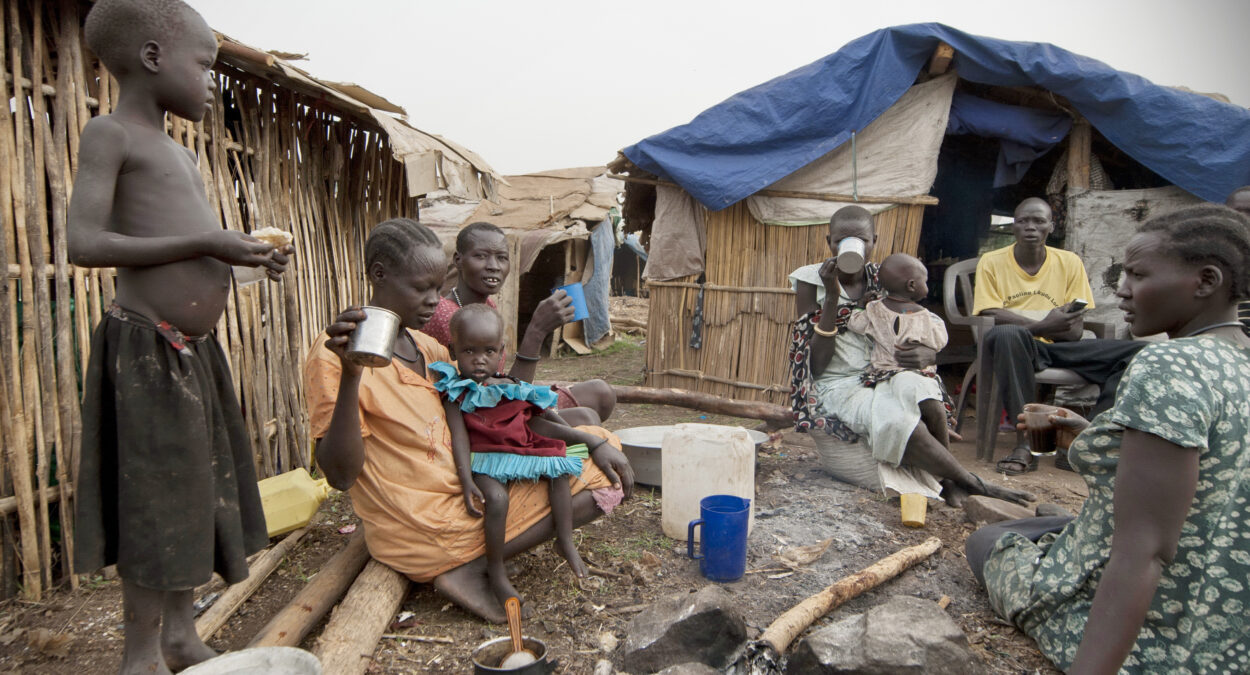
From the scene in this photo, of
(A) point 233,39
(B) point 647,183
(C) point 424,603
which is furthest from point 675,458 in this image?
(B) point 647,183

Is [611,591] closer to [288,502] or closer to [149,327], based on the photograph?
[288,502]

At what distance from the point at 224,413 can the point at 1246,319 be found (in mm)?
5042

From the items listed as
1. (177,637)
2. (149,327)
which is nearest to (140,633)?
(177,637)

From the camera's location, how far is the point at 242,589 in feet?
8.43

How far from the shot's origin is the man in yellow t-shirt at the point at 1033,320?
4.41 metres

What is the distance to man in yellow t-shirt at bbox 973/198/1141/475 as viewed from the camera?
4410mm

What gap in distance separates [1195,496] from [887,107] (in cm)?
452

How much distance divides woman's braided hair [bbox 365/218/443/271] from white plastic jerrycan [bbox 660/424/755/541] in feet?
4.36

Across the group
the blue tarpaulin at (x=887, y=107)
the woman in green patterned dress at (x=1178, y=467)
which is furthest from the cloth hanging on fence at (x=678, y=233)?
the woman in green patterned dress at (x=1178, y=467)

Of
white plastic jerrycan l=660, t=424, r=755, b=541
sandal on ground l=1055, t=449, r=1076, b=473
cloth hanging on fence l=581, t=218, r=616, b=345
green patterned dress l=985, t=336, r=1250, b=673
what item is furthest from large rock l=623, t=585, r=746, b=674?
cloth hanging on fence l=581, t=218, r=616, b=345

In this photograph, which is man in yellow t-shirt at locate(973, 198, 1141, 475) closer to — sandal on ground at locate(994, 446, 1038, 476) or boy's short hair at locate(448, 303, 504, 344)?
sandal on ground at locate(994, 446, 1038, 476)

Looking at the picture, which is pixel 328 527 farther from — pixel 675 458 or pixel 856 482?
pixel 856 482

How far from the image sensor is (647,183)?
675 cm

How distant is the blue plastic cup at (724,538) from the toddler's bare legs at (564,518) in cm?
47
